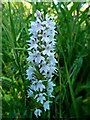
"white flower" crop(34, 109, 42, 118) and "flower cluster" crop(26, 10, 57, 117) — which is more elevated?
"flower cluster" crop(26, 10, 57, 117)

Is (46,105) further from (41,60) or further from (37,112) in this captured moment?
(41,60)

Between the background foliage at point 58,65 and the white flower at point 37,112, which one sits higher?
the background foliage at point 58,65

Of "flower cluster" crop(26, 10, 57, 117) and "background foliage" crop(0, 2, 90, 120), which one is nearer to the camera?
"flower cluster" crop(26, 10, 57, 117)

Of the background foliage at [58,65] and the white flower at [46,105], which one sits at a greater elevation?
the background foliage at [58,65]

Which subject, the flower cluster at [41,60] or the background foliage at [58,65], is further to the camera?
the background foliage at [58,65]

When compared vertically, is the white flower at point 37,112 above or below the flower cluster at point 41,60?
below

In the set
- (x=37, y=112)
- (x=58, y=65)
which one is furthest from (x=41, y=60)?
(x=37, y=112)

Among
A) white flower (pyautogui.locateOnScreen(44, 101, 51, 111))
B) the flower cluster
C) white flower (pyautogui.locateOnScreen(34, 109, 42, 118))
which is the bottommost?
white flower (pyautogui.locateOnScreen(34, 109, 42, 118))

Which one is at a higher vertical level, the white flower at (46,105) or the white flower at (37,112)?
the white flower at (46,105)

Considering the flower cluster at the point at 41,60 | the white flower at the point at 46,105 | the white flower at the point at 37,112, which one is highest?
the flower cluster at the point at 41,60
